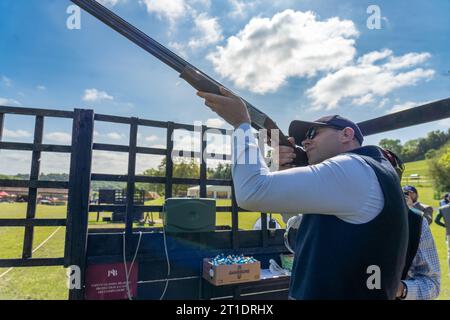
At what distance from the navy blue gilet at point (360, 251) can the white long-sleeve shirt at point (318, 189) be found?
41 millimetres

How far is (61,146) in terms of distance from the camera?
331 cm

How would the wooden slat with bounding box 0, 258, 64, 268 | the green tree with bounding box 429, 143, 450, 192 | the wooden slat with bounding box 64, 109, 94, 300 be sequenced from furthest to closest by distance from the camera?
the green tree with bounding box 429, 143, 450, 192 → the wooden slat with bounding box 64, 109, 94, 300 → the wooden slat with bounding box 0, 258, 64, 268

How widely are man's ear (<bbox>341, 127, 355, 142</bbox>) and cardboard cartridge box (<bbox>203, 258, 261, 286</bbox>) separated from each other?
2.66m

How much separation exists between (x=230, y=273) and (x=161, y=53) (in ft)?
9.18

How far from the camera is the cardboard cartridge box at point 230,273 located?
342cm

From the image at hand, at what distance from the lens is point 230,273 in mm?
3480

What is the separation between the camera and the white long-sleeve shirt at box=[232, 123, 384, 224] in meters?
0.90

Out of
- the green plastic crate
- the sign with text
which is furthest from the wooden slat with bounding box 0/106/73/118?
the sign with text

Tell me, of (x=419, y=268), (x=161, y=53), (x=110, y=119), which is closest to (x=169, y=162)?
(x=110, y=119)

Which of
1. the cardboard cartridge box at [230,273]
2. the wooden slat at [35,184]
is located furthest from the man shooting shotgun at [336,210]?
the wooden slat at [35,184]

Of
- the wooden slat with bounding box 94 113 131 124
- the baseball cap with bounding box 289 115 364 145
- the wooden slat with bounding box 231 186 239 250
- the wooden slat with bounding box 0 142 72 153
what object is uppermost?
the wooden slat with bounding box 94 113 131 124

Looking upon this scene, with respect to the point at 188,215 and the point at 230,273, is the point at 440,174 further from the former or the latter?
the point at 188,215

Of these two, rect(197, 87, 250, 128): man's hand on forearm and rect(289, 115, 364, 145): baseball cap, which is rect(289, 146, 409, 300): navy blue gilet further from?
rect(197, 87, 250, 128): man's hand on forearm
